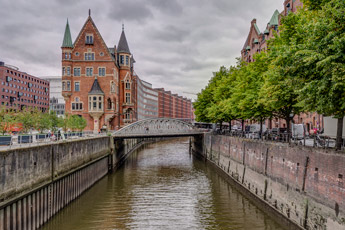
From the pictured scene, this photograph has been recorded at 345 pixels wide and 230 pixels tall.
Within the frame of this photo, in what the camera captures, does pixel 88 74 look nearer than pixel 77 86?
Yes

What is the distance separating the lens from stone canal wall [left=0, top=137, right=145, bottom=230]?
14.2 meters

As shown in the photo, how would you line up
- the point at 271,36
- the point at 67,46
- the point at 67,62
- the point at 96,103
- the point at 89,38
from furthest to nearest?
the point at 271,36
the point at 89,38
the point at 67,62
the point at 67,46
the point at 96,103

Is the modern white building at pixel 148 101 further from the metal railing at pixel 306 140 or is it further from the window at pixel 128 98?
Answer: the metal railing at pixel 306 140

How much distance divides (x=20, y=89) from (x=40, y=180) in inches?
3520

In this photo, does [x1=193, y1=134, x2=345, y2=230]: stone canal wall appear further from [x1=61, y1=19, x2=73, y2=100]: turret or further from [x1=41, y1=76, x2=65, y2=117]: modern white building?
[x1=41, y1=76, x2=65, y2=117]: modern white building

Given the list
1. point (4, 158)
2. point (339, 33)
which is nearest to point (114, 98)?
point (4, 158)

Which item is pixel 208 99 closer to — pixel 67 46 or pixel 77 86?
pixel 77 86

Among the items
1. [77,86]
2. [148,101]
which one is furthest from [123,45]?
[148,101]

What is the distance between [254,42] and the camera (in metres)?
65.8

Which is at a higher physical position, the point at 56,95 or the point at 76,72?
the point at 56,95

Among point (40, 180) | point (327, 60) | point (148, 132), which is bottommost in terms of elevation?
point (40, 180)

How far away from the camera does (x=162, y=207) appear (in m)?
22.4

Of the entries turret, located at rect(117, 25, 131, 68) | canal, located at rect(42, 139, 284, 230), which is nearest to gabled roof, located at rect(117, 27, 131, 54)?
turret, located at rect(117, 25, 131, 68)

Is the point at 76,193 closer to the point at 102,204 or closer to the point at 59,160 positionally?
the point at 102,204
